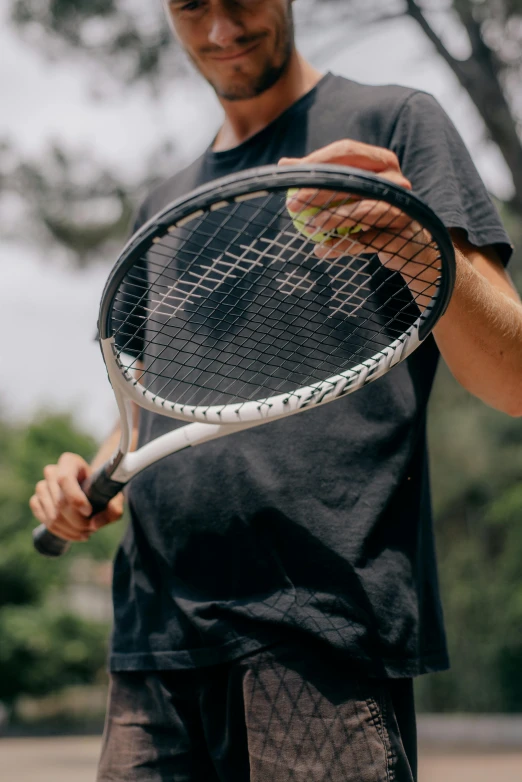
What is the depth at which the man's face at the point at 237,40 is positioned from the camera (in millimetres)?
1459

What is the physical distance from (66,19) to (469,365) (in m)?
6.89

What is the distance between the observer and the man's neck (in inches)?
61.3

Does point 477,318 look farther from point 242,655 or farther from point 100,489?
point 100,489

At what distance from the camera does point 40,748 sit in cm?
1225

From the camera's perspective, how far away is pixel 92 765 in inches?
362

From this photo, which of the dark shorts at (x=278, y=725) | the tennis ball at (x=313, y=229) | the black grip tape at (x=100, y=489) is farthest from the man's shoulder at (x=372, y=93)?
the dark shorts at (x=278, y=725)

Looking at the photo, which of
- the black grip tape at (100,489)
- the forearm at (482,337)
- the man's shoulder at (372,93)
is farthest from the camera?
the black grip tape at (100,489)

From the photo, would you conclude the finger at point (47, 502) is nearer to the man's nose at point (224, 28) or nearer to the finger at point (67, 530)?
the finger at point (67, 530)

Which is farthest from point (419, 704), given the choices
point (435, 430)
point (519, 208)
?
point (519, 208)

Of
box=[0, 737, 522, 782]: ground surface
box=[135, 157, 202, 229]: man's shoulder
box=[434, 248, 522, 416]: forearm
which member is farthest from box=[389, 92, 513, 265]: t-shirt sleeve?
box=[0, 737, 522, 782]: ground surface

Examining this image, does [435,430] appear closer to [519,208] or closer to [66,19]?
[519,208]

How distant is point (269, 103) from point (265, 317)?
19.1 inches

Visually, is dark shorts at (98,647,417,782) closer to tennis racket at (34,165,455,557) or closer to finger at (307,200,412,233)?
tennis racket at (34,165,455,557)

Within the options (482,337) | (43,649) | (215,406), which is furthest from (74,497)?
(43,649)
